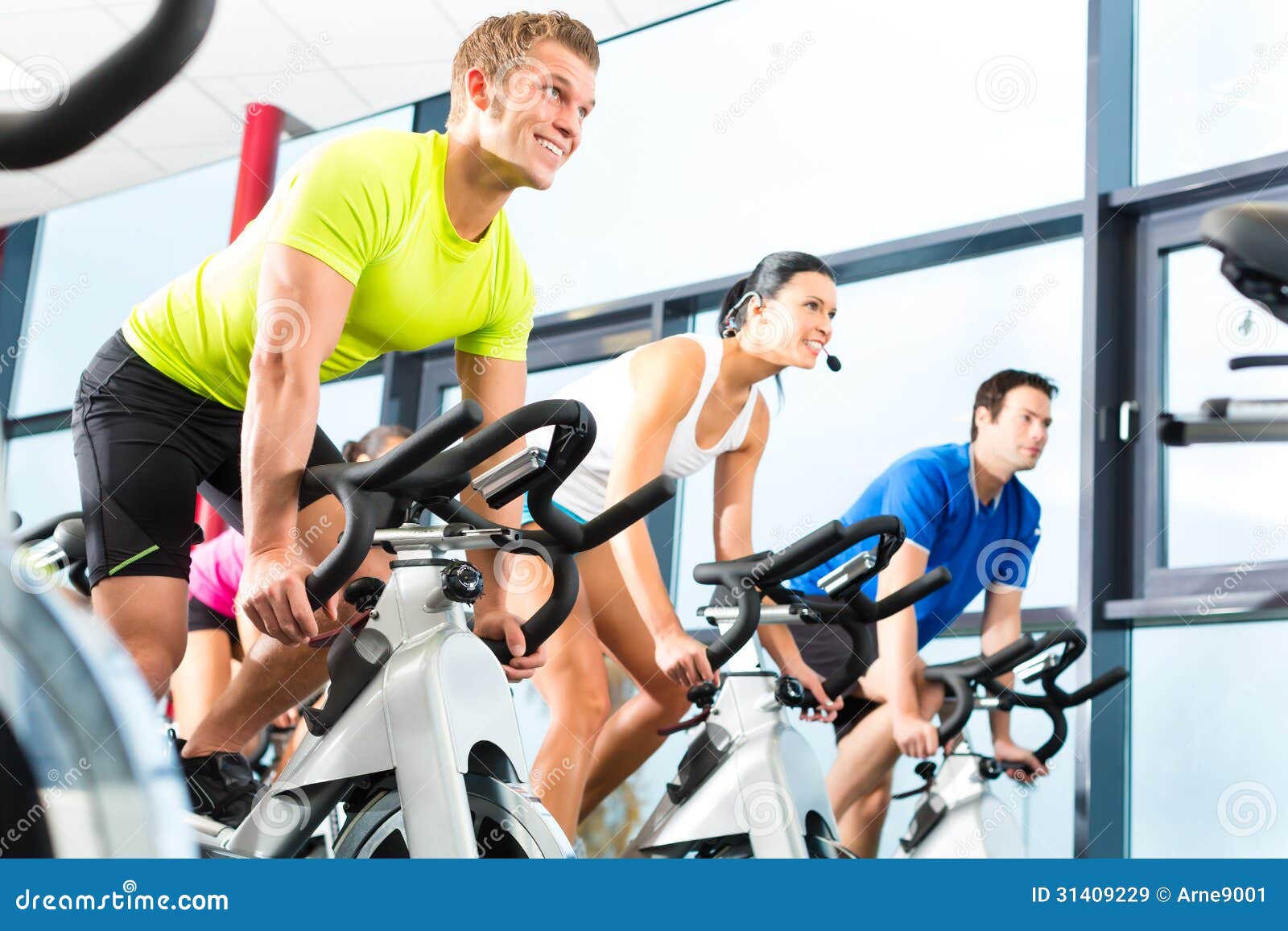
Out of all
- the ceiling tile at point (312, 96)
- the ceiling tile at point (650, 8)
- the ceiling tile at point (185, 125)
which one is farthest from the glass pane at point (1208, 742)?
the ceiling tile at point (185, 125)

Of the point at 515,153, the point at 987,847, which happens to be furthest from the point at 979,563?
the point at 515,153

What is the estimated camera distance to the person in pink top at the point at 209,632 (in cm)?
228

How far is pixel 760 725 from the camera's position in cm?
177

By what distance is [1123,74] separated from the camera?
2967mm

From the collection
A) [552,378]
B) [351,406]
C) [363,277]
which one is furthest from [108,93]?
[351,406]

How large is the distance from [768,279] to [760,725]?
0.97m

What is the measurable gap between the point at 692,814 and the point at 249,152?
11.3 ft

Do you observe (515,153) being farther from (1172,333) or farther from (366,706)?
(1172,333)

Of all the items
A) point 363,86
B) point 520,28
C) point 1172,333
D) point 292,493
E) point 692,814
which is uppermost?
point 363,86

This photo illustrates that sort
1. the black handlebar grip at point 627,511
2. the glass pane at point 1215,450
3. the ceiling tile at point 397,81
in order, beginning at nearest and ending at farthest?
the black handlebar grip at point 627,511 → the glass pane at point 1215,450 → the ceiling tile at point 397,81

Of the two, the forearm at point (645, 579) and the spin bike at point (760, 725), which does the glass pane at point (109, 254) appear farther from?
the spin bike at point (760, 725)

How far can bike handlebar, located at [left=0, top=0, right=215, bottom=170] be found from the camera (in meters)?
0.41

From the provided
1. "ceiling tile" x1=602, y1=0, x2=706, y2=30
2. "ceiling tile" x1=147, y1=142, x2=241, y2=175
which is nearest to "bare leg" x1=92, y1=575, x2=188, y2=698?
"ceiling tile" x1=602, y1=0, x2=706, y2=30

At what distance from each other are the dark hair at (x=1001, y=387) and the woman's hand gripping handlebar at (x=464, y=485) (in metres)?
1.79
